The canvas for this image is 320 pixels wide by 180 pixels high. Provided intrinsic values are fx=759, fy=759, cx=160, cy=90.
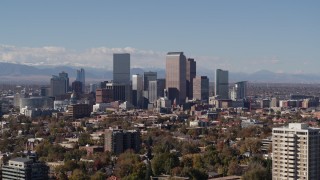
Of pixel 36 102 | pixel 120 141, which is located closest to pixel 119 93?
pixel 36 102

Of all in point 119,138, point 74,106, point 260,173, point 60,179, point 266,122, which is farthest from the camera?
point 74,106

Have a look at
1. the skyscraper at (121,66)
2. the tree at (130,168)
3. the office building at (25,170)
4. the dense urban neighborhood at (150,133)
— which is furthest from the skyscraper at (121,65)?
the office building at (25,170)

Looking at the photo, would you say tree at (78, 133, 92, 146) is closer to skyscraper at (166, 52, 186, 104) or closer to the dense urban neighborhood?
the dense urban neighborhood

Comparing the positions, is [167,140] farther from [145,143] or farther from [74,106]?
[74,106]

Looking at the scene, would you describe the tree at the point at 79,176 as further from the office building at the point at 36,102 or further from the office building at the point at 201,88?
the office building at the point at 201,88

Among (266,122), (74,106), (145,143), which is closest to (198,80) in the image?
(74,106)

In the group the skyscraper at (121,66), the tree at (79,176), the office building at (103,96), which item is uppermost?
the skyscraper at (121,66)
